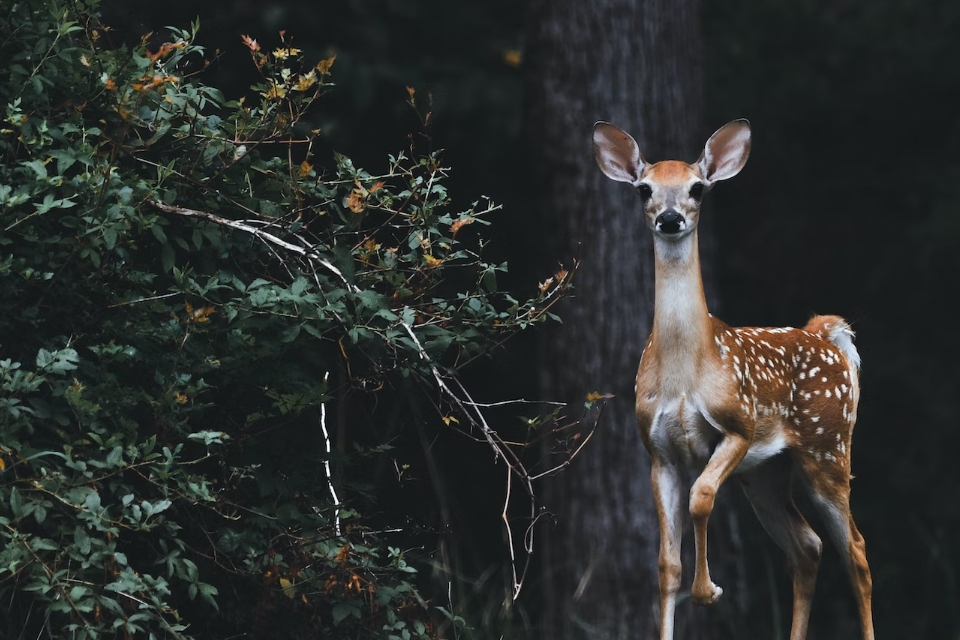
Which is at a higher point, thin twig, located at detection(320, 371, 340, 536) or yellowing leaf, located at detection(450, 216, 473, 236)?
yellowing leaf, located at detection(450, 216, 473, 236)

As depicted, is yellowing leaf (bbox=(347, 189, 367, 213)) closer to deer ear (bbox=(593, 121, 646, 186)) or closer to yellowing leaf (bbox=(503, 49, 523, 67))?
deer ear (bbox=(593, 121, 646, 186))

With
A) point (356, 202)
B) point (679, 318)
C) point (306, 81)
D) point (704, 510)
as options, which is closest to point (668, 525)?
point (704, 510)

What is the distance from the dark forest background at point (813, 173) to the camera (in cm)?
878

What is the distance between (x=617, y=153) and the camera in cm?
427

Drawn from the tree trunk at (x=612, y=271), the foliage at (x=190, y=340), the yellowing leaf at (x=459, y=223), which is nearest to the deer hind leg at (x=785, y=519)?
the foliage at (x=190, y=340)

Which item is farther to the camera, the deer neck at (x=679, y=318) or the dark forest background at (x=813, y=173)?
the dark forest background at (x=813, y=173)

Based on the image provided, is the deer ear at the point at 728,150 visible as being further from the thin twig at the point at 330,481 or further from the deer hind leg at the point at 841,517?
the thin twig at the point at 330,481

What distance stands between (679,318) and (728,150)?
517 mm

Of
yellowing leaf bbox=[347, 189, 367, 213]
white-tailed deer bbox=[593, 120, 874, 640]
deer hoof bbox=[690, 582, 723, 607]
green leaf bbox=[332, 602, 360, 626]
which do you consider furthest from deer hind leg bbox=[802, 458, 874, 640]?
yellowing leaf bbox=[347, 189, 367, 213]

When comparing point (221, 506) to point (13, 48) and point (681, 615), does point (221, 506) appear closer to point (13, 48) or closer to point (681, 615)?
point (13, 48)

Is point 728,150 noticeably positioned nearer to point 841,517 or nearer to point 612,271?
point 841,517

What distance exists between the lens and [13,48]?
14.3 ft

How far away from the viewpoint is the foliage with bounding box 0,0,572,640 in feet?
13.2

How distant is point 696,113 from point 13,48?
10.5ft
